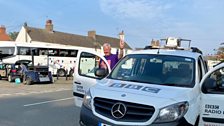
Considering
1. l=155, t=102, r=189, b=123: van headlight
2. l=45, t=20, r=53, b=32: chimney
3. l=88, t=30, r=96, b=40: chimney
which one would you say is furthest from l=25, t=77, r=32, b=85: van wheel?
l=88, t=30, r=96, b=40: chimney

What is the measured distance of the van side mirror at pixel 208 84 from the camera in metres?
5.27

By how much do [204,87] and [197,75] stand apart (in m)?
0.32

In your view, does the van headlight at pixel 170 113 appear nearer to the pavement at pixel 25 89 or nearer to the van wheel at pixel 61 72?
the pavement at pixel 25 89

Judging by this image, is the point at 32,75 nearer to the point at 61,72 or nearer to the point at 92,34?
the point at 61,72

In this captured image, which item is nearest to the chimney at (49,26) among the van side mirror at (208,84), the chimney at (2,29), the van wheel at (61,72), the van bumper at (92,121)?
the chimney at (2,29)

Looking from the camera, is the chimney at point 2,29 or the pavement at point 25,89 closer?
the pavement at point 25,89

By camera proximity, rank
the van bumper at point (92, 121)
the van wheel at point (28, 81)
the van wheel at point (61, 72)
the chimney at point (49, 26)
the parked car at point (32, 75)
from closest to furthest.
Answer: the van bumper at point (92, 121)
the van wheel at point (28, 81)
the parked car at point (32, 75)
the van wheel at point (61, 72)
the chimney at point (49, 26)

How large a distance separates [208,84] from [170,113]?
104 centimetres

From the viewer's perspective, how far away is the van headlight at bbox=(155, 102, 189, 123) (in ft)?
15.1

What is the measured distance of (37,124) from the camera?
830cm

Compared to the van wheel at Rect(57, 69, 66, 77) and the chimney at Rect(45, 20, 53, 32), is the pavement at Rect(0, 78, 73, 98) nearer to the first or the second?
the van wheel at Rect(57, 69, 66, 77)

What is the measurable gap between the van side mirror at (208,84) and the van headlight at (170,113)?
86cm

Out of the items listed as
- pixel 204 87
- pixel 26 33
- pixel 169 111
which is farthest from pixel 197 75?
pixel 26 33

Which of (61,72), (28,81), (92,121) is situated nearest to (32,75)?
(28,81)
